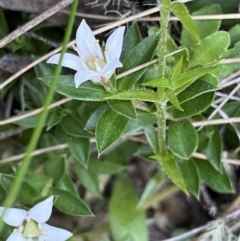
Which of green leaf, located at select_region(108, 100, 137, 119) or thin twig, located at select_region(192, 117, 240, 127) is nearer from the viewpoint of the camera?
green leaf, located at select_region(108, 100, 137, 119)

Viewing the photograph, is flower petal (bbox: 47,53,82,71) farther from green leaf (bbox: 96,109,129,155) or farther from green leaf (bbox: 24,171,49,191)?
green leaf (bbox: 24,171,49,191)

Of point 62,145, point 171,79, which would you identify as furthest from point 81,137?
point 171,79

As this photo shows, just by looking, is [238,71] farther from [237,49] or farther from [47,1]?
[47,1]

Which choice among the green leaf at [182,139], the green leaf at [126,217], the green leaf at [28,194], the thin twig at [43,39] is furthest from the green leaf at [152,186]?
the thin twig at [43,39]

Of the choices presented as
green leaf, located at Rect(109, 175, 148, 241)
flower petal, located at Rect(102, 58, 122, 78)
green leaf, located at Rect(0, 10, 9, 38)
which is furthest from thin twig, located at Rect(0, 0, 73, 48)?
green leaf, located at Rect(109, 175, 148, 241)

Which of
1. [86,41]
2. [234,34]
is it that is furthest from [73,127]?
[234,34]

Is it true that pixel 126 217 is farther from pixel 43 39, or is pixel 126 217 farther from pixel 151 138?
pixel 43 39
